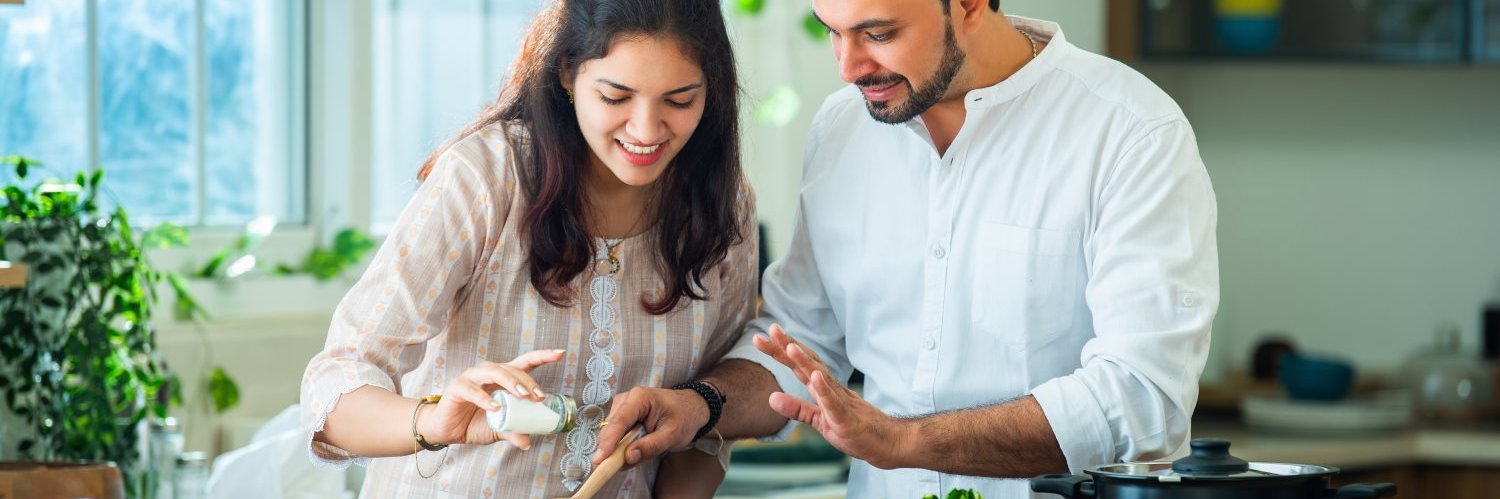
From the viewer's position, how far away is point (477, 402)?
1565 mm

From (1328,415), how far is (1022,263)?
2.14 meters

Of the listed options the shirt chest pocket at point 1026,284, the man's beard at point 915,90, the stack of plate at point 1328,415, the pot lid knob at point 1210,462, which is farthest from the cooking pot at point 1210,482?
the stack of plate at point 1328,415

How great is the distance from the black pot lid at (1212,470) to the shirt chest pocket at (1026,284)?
1.34 ft

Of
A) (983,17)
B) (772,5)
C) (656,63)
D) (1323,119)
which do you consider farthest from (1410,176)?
(656,63)

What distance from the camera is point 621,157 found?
175 cm

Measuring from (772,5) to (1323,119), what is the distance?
1.47 meters

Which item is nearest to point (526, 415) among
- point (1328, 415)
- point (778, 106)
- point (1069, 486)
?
point (1069, 486)

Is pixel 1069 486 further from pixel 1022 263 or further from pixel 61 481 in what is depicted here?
pixel 61 481

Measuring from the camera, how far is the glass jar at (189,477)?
2332mm

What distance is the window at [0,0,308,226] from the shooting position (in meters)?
2.81

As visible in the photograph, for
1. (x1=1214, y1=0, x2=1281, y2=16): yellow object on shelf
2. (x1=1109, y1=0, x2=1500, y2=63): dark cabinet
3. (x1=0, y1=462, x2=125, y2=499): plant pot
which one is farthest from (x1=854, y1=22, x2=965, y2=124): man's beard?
(x1=1214, y1=0, x2=1281, y2=16): yellow object on shelf

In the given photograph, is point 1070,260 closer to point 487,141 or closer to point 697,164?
point 697,164

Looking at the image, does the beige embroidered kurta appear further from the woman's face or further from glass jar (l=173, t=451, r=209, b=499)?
glass jar (l=173, t=451, r=209, b=499)

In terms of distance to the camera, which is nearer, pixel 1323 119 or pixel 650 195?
pixel 650 195
